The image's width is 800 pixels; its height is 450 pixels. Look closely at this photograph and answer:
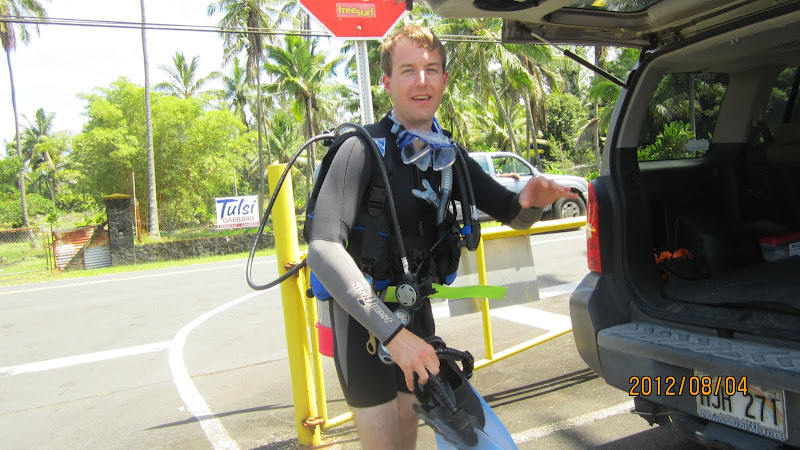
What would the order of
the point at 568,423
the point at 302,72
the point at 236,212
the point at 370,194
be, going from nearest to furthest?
the point at 370,194 → the point at 568,423 → the point at 236,212 → the point at 302,72

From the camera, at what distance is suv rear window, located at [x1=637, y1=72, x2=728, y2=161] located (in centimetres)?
299

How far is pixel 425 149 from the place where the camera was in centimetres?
200

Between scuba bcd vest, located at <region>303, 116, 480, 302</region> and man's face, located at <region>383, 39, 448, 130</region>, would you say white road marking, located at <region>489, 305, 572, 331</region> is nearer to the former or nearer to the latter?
scuba bcd vest, located at <region>303, 116, 480, 302</region>

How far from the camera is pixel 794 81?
11.1ft

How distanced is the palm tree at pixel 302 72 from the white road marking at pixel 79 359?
27114 millimetres

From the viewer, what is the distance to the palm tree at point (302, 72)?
3341cm

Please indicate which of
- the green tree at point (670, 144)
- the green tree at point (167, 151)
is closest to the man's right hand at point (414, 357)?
the green tree at point (670, 144)

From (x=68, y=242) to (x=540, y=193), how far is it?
802 inches

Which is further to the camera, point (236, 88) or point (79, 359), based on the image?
point (236, 88)

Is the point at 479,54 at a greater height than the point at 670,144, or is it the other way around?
the point at 479,54

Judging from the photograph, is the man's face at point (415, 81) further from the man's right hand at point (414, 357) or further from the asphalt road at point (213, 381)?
the asphalt road at point (213, 381)

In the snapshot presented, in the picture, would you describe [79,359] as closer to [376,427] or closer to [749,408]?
[376,427]

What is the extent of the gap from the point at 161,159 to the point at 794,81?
96.5ft

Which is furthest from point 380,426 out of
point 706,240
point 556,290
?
point 556,290
